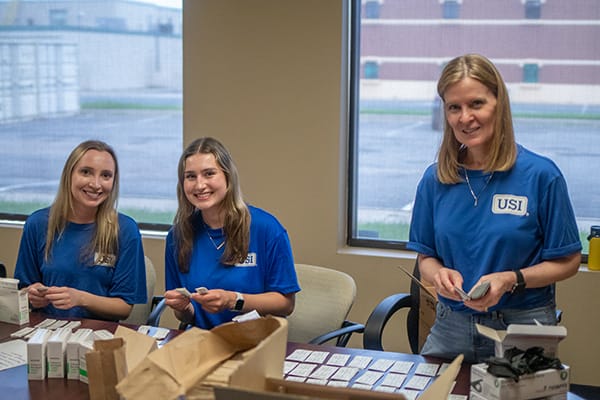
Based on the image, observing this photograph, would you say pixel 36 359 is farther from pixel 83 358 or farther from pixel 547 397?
pixel 547 397

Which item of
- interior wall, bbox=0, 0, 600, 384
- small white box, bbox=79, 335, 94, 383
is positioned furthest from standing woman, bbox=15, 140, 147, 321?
interior wall, bbox=0, 0, 600, 384

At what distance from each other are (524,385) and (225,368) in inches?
30.6

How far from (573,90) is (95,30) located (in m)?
3.14

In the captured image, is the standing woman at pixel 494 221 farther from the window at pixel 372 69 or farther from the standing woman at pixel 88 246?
the window at pixel 372 69

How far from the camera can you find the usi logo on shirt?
2492mm

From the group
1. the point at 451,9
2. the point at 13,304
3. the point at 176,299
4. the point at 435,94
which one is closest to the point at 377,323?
the point at 176,299

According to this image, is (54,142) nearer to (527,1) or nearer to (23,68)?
(23,68)

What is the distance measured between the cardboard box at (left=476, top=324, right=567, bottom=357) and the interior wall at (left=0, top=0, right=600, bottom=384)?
7.90 ft

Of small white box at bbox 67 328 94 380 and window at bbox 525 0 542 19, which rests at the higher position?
window at bbox 525 0 542 19

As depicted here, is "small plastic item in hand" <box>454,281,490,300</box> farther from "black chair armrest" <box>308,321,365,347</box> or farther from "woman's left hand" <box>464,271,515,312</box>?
"black chair armrest" <box>308,321,365,347</box>

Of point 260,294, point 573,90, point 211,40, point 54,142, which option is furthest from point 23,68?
point 573,90

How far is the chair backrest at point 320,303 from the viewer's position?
141 inches

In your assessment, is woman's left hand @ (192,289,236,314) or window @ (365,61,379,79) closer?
woman's left hand @ (192,289,236,314)

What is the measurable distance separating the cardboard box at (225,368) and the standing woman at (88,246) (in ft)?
4.94
